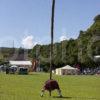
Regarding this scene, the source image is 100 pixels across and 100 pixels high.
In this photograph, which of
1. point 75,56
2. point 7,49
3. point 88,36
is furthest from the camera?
point 7,49

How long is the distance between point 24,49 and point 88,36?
66.3 meters

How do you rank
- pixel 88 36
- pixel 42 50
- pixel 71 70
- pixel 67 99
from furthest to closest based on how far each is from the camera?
pixel 42 50
pixel 88 36
pixel 71 70
pixel 67 99

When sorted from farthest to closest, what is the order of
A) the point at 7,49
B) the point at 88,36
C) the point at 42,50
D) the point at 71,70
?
the point at 7,49
the point at 42,50
the point at 88,36
the point at 71,70

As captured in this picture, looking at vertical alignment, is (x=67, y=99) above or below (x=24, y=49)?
below

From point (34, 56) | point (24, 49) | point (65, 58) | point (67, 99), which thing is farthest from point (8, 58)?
point (67, 99)

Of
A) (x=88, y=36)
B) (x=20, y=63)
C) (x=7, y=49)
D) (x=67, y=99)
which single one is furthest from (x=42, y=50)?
(x=67, y=99)

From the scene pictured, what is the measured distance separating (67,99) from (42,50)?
454ft

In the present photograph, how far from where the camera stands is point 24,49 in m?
185

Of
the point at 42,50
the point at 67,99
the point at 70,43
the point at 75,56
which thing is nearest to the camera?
the point at 67,99

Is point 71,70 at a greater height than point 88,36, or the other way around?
point 88,36

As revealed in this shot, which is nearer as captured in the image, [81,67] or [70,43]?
[81,67]

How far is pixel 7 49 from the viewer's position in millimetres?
177250

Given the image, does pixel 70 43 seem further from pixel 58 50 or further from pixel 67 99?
pixel 67 99

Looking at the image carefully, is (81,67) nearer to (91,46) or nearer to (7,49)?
(91,46)
